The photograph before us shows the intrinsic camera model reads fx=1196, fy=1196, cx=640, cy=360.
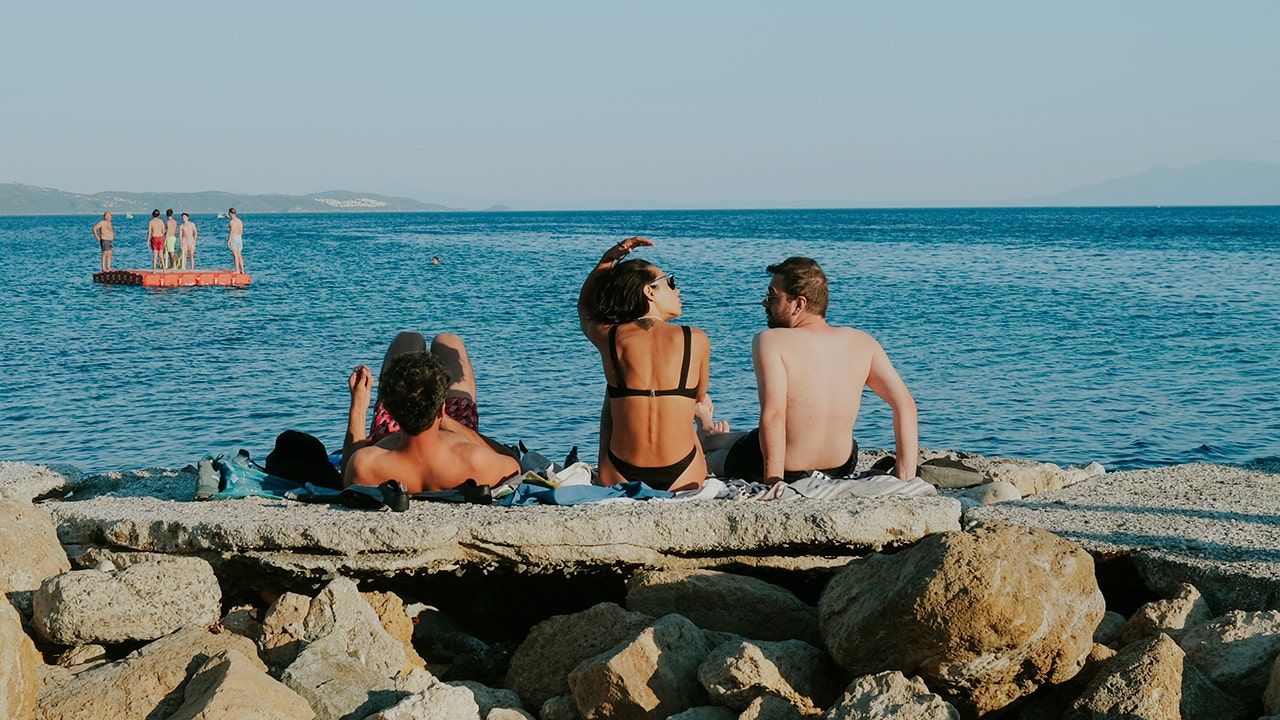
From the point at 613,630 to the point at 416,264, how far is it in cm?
4736

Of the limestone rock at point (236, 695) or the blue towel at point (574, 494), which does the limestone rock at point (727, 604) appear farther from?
the limestone rock at point (236, 695)

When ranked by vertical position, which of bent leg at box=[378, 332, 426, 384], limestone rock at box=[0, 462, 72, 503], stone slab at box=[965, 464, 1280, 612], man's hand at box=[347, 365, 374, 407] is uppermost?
bent leg at box=[378, 332, 426, 384]

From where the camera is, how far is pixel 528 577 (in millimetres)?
5676

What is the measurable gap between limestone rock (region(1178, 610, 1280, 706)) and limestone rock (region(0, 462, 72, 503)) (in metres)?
5.94

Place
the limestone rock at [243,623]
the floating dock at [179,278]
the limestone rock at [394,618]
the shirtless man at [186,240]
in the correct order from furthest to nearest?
1. the shirtless man at [186,240]
2. the floating dock at [179,278]
3. the limestone rock at [394,618]
4. the limestone rock at [243,623]

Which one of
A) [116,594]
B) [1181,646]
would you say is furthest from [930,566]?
[116,594]

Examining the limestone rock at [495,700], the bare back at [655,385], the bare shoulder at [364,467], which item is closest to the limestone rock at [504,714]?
the limestone rock at [495,700]

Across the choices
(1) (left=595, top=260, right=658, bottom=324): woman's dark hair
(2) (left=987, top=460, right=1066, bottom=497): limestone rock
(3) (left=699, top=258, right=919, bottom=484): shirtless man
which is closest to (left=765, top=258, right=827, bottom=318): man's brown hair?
(3) (left=699, top=258, right=919, bottom=484): shirtless man

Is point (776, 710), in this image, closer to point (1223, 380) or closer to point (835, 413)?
point (835, 413)

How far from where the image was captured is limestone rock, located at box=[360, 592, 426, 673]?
5.38 meters

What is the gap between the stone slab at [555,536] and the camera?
205 inches

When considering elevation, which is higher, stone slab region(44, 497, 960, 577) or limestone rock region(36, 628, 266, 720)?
stone slab region(44, 497, 960, 577)

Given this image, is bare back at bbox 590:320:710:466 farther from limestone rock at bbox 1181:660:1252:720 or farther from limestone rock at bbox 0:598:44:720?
limestone rock at bbox 0:598:44:720

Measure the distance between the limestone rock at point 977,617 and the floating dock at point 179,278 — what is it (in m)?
32.4
